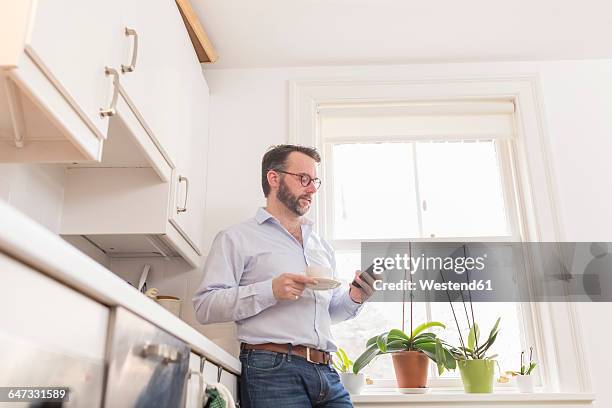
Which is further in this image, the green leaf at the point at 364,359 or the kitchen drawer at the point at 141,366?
the green leaf at the point at 364,359

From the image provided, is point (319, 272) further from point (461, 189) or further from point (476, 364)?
point (461, 189)

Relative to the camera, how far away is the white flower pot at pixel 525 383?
8.03 feet

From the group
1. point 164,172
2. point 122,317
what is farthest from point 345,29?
point 122,317

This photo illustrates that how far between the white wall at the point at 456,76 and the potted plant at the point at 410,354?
2.09 ft

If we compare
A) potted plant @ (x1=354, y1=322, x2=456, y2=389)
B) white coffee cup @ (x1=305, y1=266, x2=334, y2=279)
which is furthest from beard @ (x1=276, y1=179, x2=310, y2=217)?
potted plant @ (x1=354, y1=322, x2=456, y2=389)

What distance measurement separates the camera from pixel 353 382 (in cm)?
246

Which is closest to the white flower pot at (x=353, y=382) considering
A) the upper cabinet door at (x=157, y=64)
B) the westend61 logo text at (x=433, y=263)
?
the westend61 logo text at (x=433, y=263)

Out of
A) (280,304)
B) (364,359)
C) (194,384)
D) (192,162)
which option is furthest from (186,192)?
(194,384)

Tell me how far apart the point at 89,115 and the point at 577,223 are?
2.13m

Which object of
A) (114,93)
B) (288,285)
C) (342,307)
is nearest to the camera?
(114,93)

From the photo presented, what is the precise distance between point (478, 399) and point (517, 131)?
4.12ft

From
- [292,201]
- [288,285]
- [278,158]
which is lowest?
[288,285]

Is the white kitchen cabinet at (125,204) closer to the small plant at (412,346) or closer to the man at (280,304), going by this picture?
the man at (280,304)

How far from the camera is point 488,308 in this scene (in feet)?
8.94
